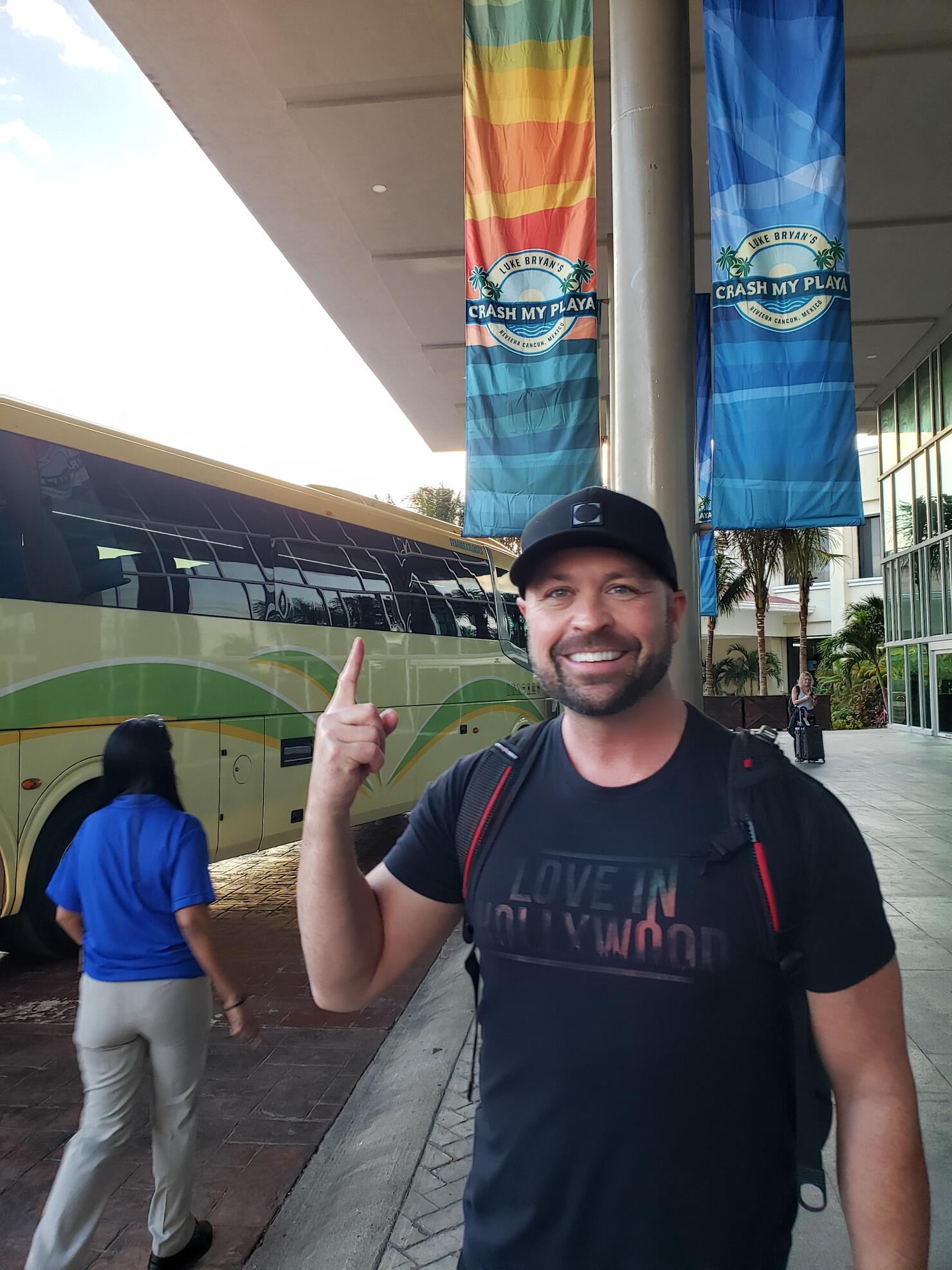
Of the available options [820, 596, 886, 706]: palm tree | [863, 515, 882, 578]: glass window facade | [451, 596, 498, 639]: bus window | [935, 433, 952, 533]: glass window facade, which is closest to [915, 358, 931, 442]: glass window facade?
[935, 433, 952, 533]: glass window facade

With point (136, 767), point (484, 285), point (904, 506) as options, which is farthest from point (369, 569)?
point (904, 506)

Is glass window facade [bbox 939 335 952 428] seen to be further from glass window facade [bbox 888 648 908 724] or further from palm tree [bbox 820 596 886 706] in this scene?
palm tree [bbox 820 596 886 706]

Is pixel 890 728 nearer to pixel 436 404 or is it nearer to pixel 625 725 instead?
pixel 436 404

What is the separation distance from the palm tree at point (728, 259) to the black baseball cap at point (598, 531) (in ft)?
13.3

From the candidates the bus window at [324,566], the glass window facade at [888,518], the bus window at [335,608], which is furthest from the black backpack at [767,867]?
the glass window facade at [888,518]

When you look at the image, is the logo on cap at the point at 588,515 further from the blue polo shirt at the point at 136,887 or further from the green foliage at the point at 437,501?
the green foliage at the point at 437,501

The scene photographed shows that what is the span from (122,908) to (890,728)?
2561cm

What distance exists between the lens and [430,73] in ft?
30.8

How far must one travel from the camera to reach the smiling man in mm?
1505

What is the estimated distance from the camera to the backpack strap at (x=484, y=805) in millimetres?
1749

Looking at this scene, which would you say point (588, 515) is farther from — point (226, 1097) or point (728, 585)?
point (728, 585)

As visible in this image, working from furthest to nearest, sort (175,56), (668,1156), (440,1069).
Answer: (175,56) < (440,1069) < (668,1156)

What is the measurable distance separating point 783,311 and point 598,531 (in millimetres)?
4192

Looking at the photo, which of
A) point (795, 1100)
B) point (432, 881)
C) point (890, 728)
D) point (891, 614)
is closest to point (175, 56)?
point (432, 881)
